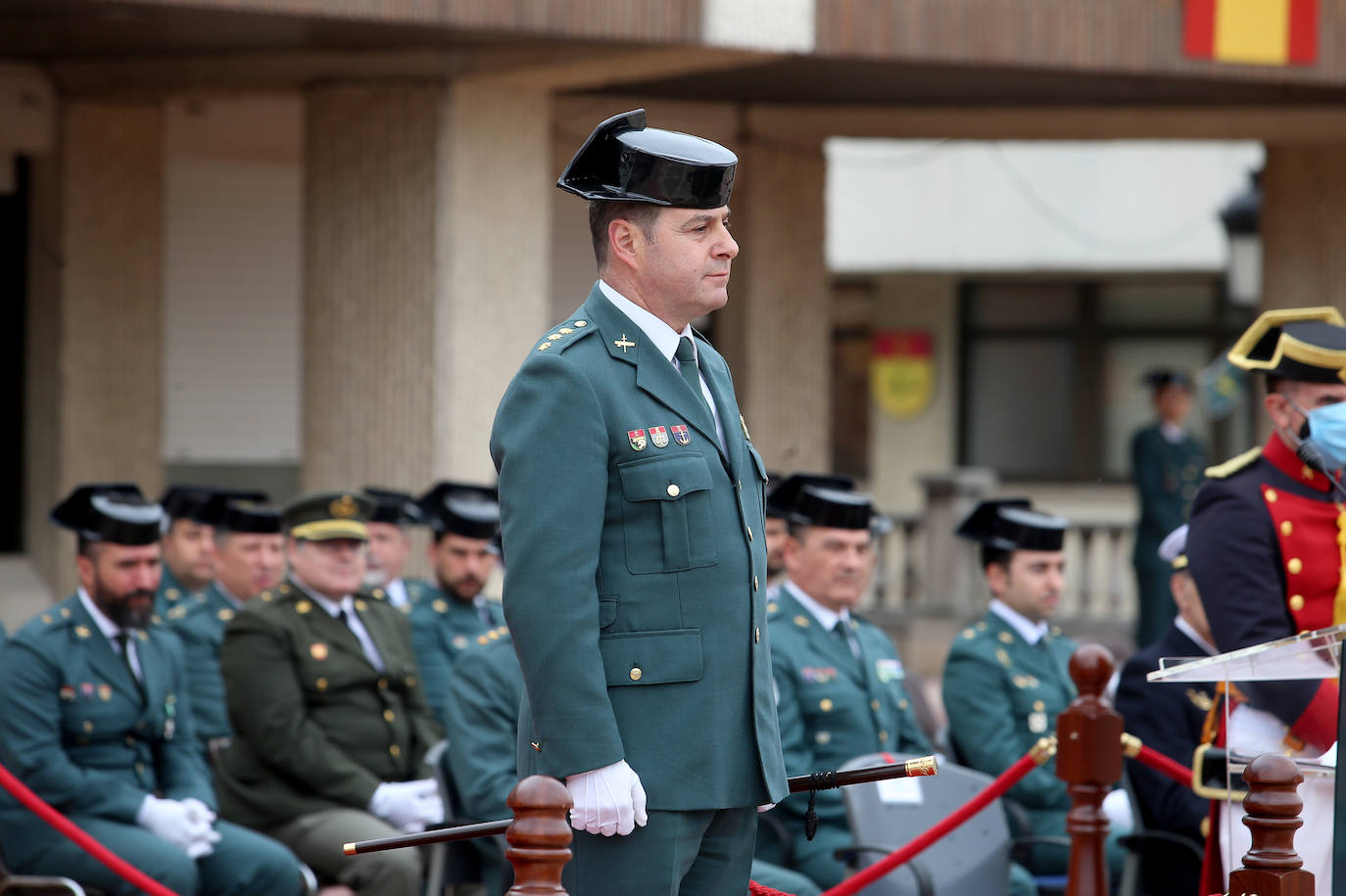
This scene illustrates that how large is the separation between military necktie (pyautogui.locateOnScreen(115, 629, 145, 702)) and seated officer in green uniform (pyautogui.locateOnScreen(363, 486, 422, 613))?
76.2 inches

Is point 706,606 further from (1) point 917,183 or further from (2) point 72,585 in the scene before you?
(1) point 917,183

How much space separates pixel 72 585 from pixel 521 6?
12.9 feet

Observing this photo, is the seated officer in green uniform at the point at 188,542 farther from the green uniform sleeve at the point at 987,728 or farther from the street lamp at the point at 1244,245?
the street lamp at the point at 1244,245

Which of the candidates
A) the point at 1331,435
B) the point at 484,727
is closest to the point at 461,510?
the point at 484,727

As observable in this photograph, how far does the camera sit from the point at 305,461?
8.85 meters

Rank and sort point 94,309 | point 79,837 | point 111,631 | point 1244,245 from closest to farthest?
point 79,837 < point 111,631 < point 94,309 < point 1244,245

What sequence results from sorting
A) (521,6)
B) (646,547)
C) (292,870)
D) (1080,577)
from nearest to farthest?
(646,547) < (292,870) < (521,6) < (1080,577)

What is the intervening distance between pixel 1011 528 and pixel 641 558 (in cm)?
348

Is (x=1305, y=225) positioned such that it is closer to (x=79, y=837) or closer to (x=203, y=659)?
(x=203, y=659)

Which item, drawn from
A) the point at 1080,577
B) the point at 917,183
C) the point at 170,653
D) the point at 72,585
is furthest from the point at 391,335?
the point at 917,183

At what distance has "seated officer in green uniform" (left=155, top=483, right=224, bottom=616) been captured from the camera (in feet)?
24.4

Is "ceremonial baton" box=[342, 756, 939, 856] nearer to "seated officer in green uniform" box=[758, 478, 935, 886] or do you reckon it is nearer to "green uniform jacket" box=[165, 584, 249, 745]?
"seated officer in green uniform" box=[758, 478, 935, 886]

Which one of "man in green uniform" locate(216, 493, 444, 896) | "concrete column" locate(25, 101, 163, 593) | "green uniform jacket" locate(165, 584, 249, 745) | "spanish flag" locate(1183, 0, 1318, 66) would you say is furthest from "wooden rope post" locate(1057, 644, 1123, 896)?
"concrete column" locate(25, 101, 163, 593)

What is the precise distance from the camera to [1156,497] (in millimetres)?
11594
